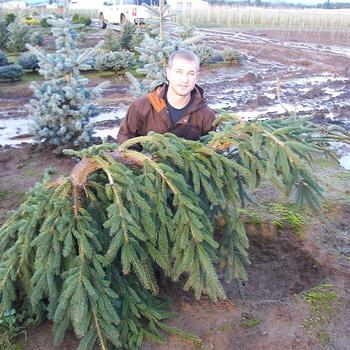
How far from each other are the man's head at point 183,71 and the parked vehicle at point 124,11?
17429 mm

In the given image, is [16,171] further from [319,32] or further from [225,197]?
[319,32]

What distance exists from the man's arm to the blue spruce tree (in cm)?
311

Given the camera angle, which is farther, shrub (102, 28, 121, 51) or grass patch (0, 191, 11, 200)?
shrub (102, 28, 121, 51)

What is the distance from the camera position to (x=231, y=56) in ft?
56.8

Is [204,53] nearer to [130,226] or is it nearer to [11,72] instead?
[11,72]

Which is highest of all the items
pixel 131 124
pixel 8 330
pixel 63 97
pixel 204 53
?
pixel 131 124

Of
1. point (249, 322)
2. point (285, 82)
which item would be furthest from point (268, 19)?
point (249, 322)

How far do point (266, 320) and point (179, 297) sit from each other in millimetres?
715

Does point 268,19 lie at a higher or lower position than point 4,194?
lower

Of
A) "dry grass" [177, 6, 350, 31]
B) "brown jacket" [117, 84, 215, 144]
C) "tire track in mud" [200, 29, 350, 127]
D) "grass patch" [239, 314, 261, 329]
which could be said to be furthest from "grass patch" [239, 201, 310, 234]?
"dry grass" [177, 6, 350, 31]

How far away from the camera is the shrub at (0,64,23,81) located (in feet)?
42.1

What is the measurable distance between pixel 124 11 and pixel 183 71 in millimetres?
21122

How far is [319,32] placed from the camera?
3128 centimetres

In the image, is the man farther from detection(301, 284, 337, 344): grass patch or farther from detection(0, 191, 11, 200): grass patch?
detection(0, 191, 11, 200): grass patch
